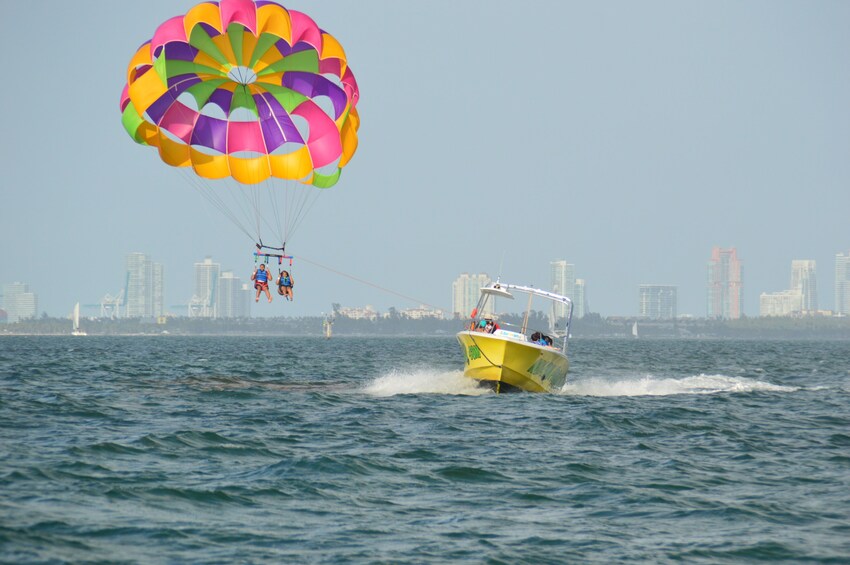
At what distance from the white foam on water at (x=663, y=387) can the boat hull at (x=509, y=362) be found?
9.62ft

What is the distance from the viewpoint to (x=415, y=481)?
50.1 feet

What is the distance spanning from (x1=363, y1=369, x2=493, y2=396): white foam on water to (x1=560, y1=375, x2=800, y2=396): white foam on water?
11.8 ft

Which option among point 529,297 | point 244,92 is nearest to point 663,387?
point 529,297

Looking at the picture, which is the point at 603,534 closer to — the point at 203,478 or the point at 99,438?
the point at 203,478

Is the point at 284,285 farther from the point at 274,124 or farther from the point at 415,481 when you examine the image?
the point at 415,481

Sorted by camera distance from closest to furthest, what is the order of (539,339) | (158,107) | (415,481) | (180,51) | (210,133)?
1. (415,481)
2. (180,51)
3. (158,107)
4. (539,339)
5. (210,133)

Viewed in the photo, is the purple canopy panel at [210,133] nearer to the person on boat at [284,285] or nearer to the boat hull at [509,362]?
the person on boat at [284,285]

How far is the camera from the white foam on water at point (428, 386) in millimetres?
29547

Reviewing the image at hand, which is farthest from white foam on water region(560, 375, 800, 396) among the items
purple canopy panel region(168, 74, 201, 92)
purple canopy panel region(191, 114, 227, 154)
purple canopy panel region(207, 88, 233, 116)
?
purple canopy panel region(168, 74, 201, 92)

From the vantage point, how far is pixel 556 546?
38.7 feet

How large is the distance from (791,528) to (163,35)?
20.7 meters

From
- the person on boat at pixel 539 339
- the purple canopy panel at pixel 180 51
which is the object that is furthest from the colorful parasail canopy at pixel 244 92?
the person on boat at pixel 539 339

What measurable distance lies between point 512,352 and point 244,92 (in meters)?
11.0

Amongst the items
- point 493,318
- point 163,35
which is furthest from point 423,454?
point 163,35
